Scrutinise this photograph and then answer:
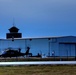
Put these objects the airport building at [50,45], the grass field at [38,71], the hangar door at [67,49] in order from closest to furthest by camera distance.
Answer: the grass field at [38,71] < the hangar door at [67,49] < the airport building at [50,45]

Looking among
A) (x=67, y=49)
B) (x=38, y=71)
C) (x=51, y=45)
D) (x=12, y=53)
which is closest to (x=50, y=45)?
(x=51, y=45)

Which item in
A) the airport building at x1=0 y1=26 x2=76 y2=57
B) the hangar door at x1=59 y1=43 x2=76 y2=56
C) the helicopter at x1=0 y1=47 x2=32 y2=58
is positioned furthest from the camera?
the airport building at x1=0 y1=26 x2=76 y2=57

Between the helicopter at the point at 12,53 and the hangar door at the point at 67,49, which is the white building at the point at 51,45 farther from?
the helicopter at the point at 12,53

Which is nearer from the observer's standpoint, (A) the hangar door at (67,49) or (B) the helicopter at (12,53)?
(B) the helicopter at (12,53)

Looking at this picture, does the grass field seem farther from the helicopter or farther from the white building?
the white building

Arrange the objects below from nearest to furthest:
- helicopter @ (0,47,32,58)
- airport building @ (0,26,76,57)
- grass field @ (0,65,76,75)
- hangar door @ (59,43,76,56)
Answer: grass field @ (0,65,76,75) → helicopter @ (0,47,32,58) → hangar door @ (59,43,76,56) → airport building @ (0,26,76,57)

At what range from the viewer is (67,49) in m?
54.0

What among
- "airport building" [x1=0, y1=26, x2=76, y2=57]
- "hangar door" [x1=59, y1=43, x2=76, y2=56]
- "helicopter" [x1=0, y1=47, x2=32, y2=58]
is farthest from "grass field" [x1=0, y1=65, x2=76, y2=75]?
"airport building" [x1=0, y1=26, x2=76, y2=57]

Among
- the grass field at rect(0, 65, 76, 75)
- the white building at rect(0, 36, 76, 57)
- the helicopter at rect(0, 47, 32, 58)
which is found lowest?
the grass field at rect(0, 65, 76, 75)

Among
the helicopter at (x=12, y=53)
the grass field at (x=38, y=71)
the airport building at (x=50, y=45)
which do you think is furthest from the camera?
the airport building at (x=50, y=45)

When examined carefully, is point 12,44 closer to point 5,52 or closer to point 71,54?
point 5,52

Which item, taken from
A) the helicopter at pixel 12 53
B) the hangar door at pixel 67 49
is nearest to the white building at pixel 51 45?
the hangar door at pixel 67 49

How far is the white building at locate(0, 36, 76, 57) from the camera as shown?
179 feet

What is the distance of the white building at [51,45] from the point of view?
54.5 m
